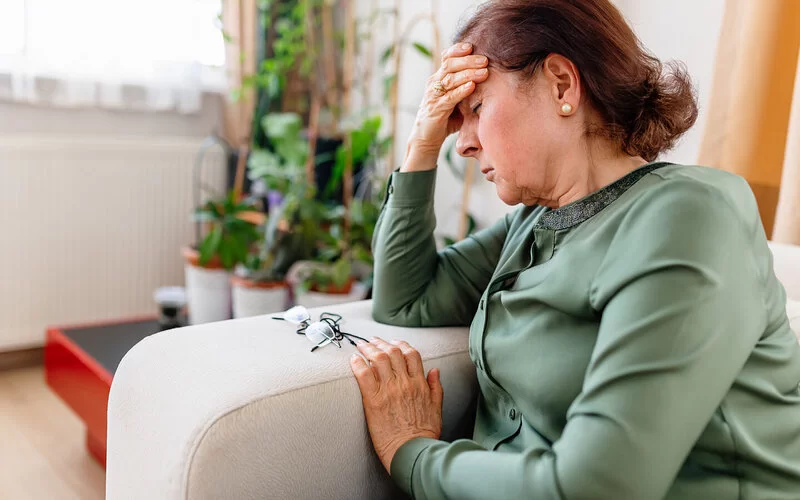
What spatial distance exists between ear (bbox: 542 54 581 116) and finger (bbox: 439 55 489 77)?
0.09 meters

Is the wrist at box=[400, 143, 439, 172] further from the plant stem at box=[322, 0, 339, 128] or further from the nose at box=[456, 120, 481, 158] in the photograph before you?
the plant stem at box=[322, 0, 339, 128]

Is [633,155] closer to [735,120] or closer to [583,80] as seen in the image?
[583,80]

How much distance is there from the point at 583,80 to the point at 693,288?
0.32m

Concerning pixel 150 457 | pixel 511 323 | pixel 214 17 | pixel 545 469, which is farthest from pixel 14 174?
pixel 545 469

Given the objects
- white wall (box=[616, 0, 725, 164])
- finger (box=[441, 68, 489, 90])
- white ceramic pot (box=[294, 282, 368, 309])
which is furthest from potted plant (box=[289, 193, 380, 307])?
finger (box=[441, 68, 489, 90])

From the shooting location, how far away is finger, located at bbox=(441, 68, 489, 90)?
959 millimetres

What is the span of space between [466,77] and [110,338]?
62.3 inches

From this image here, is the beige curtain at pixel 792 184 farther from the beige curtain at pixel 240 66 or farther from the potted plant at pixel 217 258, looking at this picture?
the beige curtain at pixel 240 66

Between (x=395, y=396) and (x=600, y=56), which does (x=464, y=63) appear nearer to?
(x=600, y=56)

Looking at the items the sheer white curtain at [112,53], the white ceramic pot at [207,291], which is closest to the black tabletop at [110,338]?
the white ceramic pot at [207,291]

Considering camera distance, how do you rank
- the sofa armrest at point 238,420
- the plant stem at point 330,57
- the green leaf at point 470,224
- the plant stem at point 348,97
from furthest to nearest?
the plant stem at point 330,57
the plant stem at point 348,97
the green leaf at point 470,224
the sofa armrest at point 238,420

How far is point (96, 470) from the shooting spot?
6.59 ft

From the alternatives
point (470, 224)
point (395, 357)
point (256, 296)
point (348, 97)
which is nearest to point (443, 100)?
point (395, 357)

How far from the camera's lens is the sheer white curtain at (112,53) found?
2.51m
